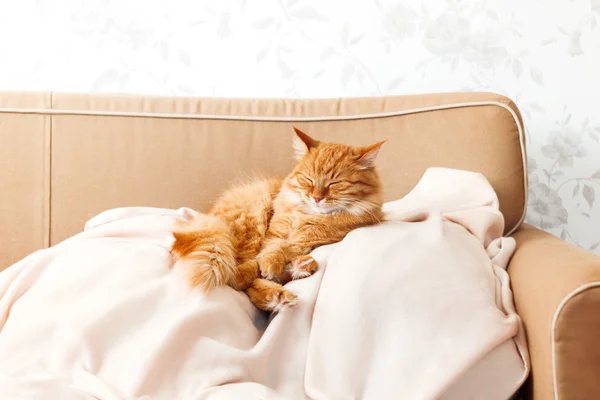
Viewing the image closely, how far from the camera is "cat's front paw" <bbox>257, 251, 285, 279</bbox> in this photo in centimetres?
136

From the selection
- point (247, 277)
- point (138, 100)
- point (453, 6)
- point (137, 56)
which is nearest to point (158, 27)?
point (137, 56)

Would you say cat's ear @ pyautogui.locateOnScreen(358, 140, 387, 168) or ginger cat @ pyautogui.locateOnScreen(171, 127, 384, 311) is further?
cat's ear @ pyautogui.locateOnScreen(358, 140, 387, 168)

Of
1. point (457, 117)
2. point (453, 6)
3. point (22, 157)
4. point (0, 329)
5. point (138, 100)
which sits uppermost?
point (453, 6)

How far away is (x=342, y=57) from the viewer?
7.25 feet

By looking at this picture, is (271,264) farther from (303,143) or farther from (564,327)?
(564,327)

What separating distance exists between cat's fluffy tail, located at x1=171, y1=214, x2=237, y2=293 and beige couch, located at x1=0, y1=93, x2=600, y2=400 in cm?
44

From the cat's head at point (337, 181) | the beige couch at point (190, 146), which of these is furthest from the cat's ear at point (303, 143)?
the beige couch at point (190, 146)

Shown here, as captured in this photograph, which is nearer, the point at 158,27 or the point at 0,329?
the point at 0,329

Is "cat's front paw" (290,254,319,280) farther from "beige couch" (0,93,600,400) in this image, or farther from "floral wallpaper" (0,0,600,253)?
"floral wallpaper" (0,0,600,253)

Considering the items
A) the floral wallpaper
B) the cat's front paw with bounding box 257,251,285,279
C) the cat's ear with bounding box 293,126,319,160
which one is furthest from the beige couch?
the cat's front paw with bounding box 257,251,285,279

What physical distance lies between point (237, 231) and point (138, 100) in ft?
2.09

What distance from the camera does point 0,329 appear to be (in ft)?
4.31

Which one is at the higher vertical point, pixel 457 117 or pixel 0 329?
pixel 457 117

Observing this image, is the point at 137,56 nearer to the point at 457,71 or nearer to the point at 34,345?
the point at 457,71
